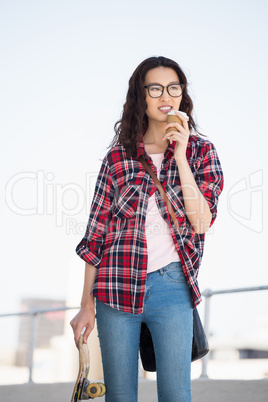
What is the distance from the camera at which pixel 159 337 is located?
208 centimetres

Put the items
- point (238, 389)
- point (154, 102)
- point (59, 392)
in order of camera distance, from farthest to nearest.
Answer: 1. point (59, 392)
2. point (238, 389)
3. point (154, 102)

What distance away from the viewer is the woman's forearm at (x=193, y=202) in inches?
85.1

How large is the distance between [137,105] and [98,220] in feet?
2.00

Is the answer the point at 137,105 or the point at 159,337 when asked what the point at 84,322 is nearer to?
the point at 159,337

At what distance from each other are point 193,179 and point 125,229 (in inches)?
14.2

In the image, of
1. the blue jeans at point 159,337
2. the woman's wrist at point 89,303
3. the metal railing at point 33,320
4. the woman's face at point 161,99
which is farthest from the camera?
the metal railing at point 33,320

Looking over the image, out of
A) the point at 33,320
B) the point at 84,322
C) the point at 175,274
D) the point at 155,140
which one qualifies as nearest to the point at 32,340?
the point at 33,320

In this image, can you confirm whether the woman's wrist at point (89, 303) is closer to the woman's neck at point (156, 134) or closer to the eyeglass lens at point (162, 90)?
the woman's neck at point (156, 134)

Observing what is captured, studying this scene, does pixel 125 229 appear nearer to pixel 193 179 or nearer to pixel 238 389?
pixel 193 179

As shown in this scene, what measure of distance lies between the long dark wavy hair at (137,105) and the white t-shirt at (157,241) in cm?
39

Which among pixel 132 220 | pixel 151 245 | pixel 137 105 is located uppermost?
pixel 137 105

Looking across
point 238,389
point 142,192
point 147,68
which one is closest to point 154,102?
point 147,68

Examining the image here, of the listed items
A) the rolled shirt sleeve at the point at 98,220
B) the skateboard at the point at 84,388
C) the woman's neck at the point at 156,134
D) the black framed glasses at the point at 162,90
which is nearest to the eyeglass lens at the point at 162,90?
the black framed glasses at the point at 162,90

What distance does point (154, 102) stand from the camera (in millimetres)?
2463
